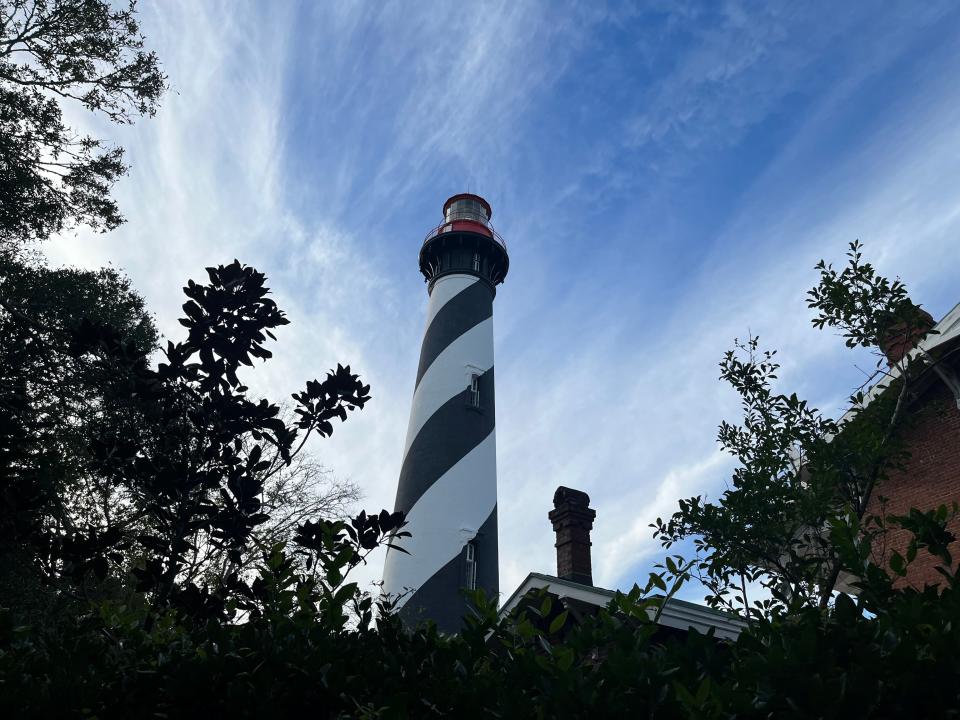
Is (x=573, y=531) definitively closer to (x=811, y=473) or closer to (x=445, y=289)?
(x=811, y=473)

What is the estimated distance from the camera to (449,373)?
67.4ft

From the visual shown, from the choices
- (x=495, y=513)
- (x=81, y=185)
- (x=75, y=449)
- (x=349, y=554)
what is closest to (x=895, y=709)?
(x=349, y=554)

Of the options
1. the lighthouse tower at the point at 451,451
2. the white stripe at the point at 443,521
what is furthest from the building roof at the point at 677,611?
the white stripe at the point at 443,521

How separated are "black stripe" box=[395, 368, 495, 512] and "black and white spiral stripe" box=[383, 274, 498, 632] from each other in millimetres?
27

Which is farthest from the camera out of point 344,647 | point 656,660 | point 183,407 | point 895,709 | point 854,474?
point 854,474

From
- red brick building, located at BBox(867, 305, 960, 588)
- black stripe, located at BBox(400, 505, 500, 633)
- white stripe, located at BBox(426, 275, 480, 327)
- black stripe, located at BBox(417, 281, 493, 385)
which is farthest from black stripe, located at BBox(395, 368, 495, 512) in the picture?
red brick building, located at BBox(867, 305, 960, 588)

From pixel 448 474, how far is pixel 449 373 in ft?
10.7

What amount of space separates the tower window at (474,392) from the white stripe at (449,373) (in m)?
0.15

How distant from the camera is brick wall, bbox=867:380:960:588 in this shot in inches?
454

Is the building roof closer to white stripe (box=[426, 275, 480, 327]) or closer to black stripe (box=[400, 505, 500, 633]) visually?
black stripe (box=[400, 505, 500, 633])

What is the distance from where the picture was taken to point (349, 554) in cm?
367

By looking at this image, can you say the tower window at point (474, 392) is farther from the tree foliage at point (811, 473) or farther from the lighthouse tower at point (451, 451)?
the tree foliage at point (811, 473)

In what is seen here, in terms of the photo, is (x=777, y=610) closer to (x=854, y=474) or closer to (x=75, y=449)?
(x=854, y=474)

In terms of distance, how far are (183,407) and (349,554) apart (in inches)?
88.2
